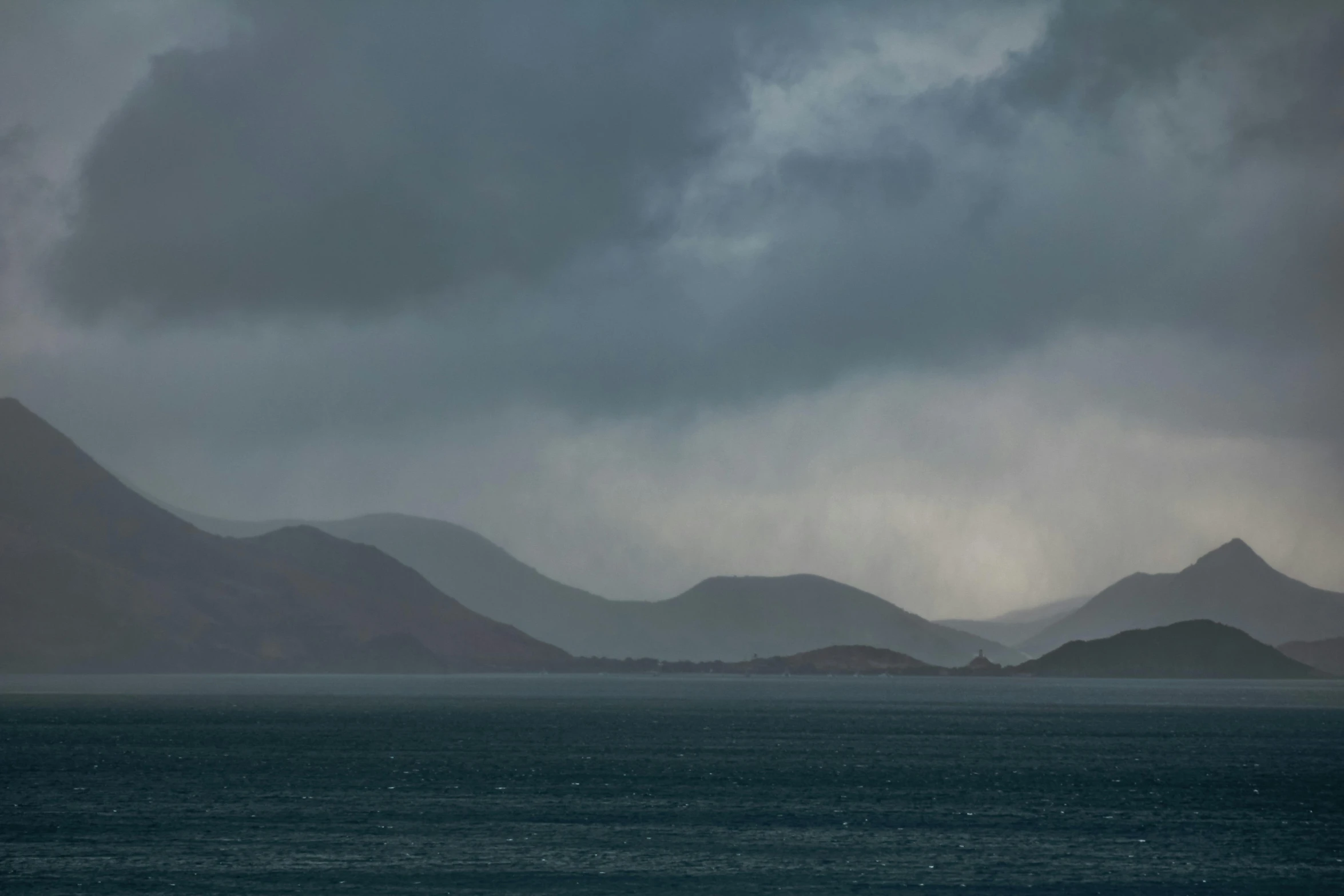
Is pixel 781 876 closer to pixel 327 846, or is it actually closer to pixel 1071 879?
pixel 1071 879

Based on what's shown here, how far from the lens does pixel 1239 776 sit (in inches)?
5458

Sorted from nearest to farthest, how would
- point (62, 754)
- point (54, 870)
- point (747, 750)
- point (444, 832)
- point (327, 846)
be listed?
point (54, 870) < point (327, 846) < point (444, 832) < point (62, 754) < point (747, 750)

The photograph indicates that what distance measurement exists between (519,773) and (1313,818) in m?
66.9

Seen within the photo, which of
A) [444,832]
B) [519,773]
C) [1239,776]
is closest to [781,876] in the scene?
[444,832]

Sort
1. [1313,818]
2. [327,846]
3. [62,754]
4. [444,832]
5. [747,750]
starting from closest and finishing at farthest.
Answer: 1. [327,846]
2. [444,832]
3. [1313,818]
4. [62,754]
5. [747,750]

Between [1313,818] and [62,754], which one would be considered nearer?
[1313,818]

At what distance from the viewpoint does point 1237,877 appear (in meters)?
79.3

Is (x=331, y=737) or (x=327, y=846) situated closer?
(x=327, y=846)

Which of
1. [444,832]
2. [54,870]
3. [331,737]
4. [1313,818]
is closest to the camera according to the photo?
[54,870]

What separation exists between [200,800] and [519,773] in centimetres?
3304

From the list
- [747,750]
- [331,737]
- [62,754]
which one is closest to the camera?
[62,754]

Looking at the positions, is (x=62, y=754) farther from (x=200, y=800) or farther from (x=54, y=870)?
(x=54, y=870)

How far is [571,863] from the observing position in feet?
266

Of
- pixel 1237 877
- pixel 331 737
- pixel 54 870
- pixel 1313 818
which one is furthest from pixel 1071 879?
pixel 331 737
